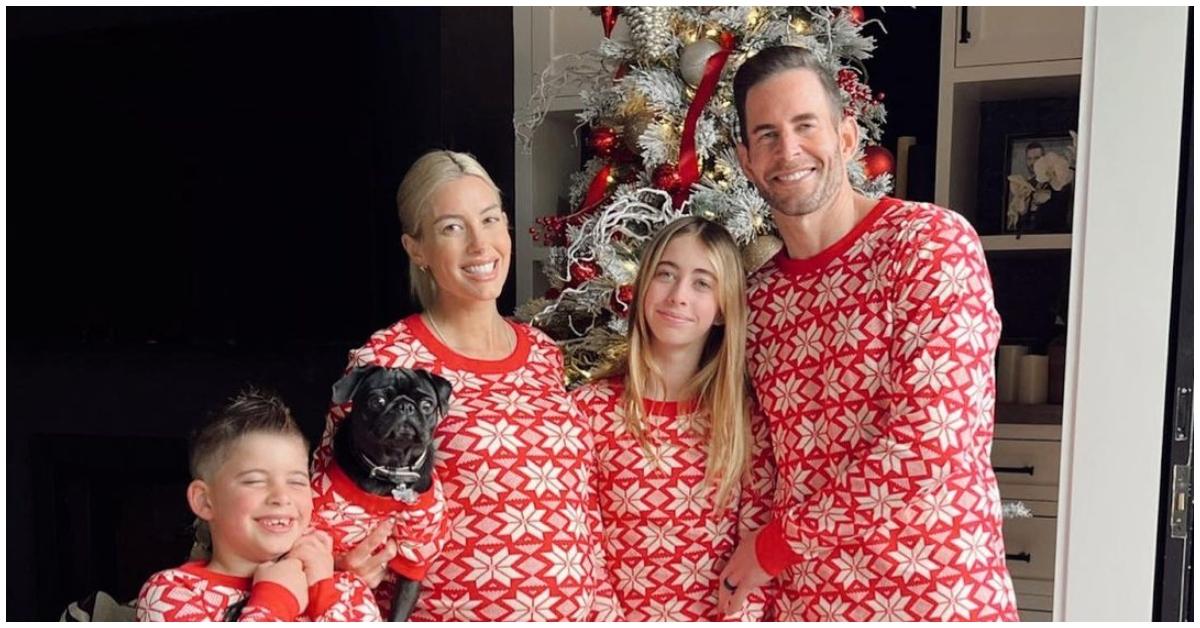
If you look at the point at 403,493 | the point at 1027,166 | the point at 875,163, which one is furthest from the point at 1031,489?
the point at 403,493

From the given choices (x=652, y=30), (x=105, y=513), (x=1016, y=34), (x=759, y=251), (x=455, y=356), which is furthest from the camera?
(x=105, y=513)

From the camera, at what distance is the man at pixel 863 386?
1.07 metres

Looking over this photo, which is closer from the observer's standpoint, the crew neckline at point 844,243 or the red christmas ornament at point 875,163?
the crew neckline at point 844,243

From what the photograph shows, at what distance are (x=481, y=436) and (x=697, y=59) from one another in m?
0.66

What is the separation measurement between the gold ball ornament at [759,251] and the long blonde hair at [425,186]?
0.37m

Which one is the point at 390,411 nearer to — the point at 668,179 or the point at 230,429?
the point at 230,429

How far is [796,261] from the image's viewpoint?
1.19 m

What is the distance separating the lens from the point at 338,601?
1.12 metres

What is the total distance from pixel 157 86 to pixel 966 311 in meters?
1.49

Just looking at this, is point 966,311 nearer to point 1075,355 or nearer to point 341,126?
point 1075,355

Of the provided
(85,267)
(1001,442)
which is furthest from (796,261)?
(85,267)

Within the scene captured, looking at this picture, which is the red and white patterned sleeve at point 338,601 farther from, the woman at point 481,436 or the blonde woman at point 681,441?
the blonde woman at point 681,441

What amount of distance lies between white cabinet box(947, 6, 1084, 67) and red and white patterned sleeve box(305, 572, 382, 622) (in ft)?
4.55

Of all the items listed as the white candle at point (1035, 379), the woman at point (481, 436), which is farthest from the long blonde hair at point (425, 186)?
the white candle at point (1035, 379)
